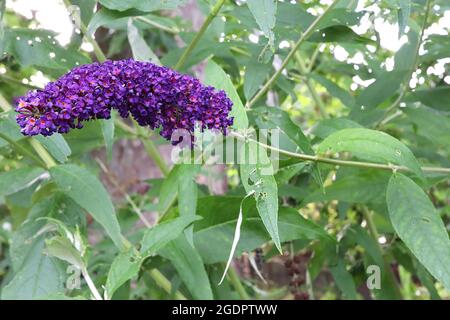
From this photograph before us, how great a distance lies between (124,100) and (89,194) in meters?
0.36

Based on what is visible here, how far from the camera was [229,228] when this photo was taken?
5.79ft

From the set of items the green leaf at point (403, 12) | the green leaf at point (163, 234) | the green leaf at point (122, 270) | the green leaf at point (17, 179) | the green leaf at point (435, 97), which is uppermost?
the green leaf at point (435, 97)

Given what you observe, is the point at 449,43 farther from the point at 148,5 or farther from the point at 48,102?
the point at 48,102

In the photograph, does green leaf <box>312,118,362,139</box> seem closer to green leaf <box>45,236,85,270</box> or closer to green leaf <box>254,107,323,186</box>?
green leaf <box>254,107,323,186</box>

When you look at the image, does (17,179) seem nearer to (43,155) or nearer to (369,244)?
A: (43,155)

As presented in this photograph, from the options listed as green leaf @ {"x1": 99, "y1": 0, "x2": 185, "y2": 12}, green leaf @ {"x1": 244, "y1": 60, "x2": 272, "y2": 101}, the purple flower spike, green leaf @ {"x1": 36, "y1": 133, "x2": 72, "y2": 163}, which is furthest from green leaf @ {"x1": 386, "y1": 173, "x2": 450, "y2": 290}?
green leaf @ {"x1": 36, "y1": 133, "x2": 72, "y2": 163}

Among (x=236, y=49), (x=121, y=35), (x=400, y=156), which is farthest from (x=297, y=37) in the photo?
(x=121, y=35)

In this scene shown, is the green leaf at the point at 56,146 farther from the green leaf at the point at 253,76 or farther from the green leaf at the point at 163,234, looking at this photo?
the green leaf at the point at 253,76

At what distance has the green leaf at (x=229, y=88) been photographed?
4.48ft

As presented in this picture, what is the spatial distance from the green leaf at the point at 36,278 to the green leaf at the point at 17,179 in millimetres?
141

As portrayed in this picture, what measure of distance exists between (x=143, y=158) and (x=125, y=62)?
2286 mm

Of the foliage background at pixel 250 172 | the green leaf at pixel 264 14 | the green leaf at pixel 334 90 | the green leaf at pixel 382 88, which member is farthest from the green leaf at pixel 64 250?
the green leaf at pixel 334 90

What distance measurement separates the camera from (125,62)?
128 cm

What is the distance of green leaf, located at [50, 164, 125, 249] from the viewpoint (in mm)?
1505
